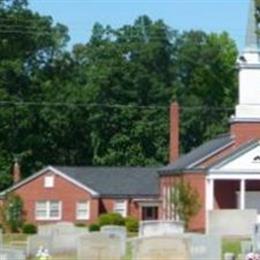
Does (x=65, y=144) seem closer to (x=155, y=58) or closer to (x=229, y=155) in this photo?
(x=155, y=58)

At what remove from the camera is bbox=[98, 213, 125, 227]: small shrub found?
72500 millimetres

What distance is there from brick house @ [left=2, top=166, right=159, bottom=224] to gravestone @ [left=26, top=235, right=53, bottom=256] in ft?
124

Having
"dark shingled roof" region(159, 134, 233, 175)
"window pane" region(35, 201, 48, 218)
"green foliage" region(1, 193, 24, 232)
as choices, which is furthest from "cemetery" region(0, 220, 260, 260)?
"window pane" region(35, 201, 48, 218)

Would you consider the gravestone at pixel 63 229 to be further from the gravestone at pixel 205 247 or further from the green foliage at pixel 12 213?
the green foliage at pixel 12 213

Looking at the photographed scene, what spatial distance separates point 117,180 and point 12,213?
924cm

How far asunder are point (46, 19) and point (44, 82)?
16.0 feet

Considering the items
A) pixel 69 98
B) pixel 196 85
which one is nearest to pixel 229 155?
pixel 69 98

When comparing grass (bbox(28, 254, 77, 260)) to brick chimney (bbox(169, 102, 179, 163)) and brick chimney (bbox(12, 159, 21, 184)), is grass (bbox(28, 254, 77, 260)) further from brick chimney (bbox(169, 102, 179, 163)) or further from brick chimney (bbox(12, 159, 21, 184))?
brick chimney (bbox(12, 159, 21, 184))

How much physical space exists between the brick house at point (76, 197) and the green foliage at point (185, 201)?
10.9 metres

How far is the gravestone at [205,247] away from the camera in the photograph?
106 ft

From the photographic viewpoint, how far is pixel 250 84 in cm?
7531

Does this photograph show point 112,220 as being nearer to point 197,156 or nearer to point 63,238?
point 197,156

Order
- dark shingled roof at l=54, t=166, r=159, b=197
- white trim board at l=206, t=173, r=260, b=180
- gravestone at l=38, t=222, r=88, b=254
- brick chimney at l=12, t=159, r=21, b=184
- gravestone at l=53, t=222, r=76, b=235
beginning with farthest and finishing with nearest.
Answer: brick chimney at l=12, t=159, r=21, b=184 < dark shingled roof at l=54, t=166, r=159, b=197 < white trim board at l=206, t=173, r=260, b=180 < gravestone at l=53, t=222, r=76, b=235 < gravestone at l=38, t=222, r=88, b=254

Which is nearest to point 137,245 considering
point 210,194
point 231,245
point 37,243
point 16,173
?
point 37,243
